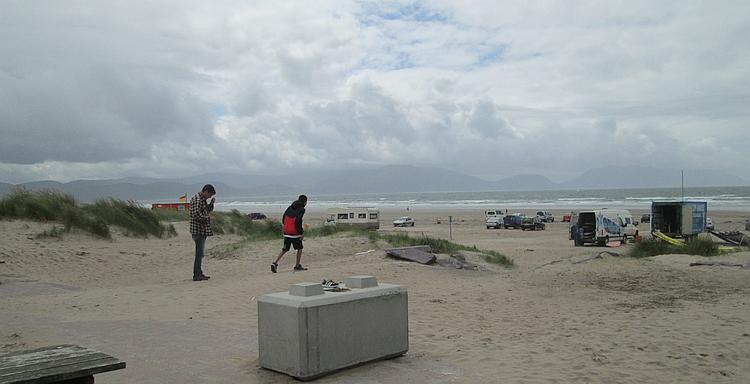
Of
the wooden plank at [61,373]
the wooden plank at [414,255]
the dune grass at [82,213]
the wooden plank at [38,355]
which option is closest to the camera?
the wooden plank at [61,373]

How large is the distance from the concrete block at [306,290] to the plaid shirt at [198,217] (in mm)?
6362

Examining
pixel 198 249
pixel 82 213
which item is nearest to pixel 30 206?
pixel 82 213

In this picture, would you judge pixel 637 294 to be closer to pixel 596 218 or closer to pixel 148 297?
pixel 148 297

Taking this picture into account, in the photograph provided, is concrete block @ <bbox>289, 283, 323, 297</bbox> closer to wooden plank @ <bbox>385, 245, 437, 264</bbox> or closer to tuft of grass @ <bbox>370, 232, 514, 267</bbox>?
wooden plank @ <bbox>385, 245, 437, 264</bbox>

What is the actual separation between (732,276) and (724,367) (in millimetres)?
6876

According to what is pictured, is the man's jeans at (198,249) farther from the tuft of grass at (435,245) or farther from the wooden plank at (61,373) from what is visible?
the wooden plank at (61,373)

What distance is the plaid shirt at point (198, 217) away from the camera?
1151 centimetres

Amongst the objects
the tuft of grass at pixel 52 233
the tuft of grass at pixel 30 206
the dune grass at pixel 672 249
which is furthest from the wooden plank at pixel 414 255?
the tuft of grass at pixel 30 206

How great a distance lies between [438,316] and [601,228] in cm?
2206

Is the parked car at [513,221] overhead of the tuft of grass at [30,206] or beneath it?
beneath

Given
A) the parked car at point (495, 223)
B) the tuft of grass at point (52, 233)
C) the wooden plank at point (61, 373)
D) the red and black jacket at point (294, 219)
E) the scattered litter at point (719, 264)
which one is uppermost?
the red and black jacket at point (294, 219)

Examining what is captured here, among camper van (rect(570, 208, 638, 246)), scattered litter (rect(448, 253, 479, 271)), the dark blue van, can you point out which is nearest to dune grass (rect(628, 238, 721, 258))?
scattered litter (rect(448, 253, 479, 271))

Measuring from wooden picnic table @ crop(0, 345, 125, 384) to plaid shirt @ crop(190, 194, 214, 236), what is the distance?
7.05m

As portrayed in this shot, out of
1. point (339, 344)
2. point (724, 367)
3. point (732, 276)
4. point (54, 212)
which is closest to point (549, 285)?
point (732, 276)
